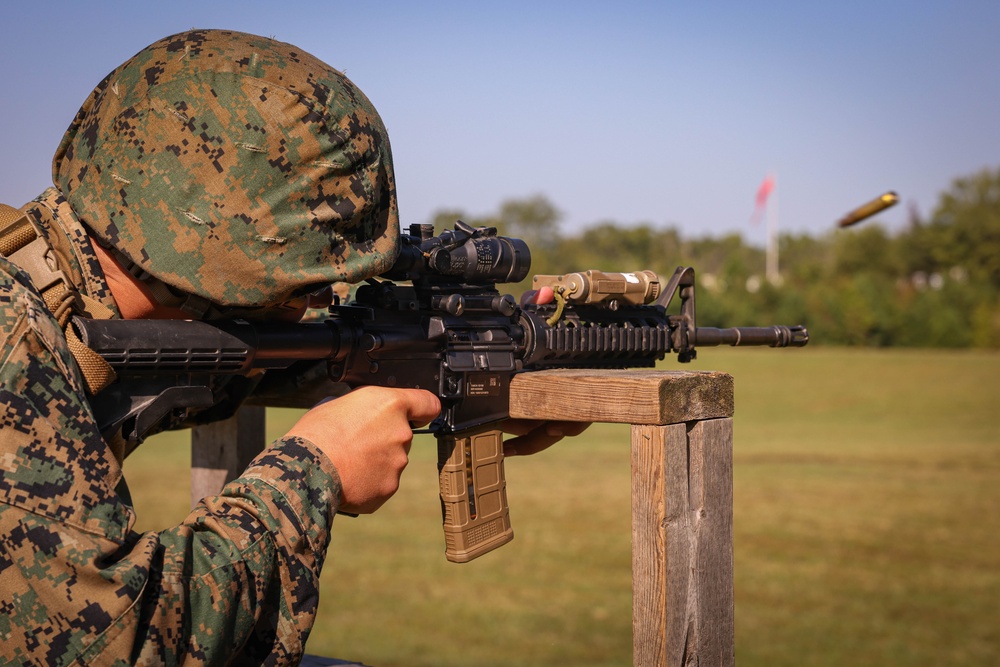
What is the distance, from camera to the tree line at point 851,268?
4422 centimetres

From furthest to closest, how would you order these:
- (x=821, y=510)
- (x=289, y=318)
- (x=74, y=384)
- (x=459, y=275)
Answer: (x=821, y=510) → (x=459, y=275) → (x=289, y=318) → (x=74, y=384)

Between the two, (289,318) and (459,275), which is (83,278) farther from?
(459,275)

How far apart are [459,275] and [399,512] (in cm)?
1081

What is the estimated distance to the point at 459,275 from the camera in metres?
3.47

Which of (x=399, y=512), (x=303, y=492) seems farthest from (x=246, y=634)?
(x=399, y=512)

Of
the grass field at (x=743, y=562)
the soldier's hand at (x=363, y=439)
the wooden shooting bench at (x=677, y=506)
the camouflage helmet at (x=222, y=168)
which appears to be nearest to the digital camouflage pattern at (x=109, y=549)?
the soldier's hand at (x=363, y=439)

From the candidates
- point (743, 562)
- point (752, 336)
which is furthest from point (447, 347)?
point (743, 562)

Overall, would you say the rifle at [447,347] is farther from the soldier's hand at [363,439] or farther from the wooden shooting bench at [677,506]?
the wooden shooting bench at [677,506]

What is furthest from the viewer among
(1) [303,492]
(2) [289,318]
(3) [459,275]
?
(3) [459,275]

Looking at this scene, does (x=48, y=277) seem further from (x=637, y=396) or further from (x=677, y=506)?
(x=677, y=506)

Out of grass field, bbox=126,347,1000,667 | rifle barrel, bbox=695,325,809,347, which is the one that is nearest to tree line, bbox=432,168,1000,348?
grass field, bbox=126,347,1000,667

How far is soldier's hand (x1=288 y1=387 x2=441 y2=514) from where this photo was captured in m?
2.57

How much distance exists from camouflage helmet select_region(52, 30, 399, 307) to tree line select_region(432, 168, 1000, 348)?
1631cm

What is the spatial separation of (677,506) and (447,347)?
42.6 inches
